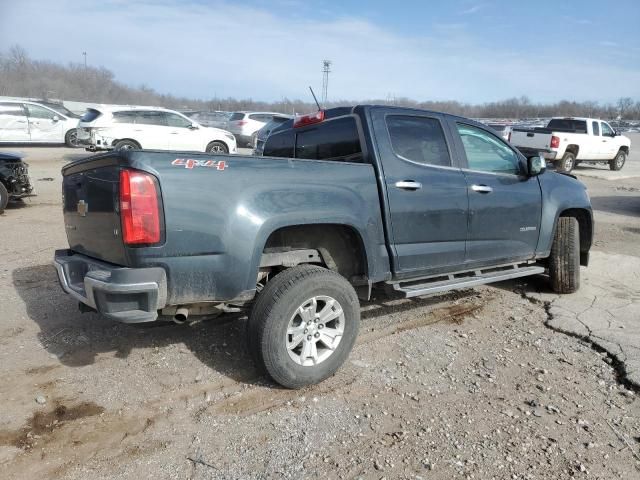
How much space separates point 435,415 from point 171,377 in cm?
180

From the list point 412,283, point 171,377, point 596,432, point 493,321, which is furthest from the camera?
point 493,321

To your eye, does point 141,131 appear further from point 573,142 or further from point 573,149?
point 573,149

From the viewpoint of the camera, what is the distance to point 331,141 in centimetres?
427

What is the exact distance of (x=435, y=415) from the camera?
10.3ft

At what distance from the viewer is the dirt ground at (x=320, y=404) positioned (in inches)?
105

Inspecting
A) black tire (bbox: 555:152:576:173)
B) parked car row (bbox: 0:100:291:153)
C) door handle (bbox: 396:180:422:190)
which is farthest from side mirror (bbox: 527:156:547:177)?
black tire (bbox: 555:152:576:173)

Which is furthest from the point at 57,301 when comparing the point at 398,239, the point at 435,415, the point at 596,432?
the point at 596,432

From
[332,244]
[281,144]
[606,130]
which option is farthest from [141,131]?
[606,130]

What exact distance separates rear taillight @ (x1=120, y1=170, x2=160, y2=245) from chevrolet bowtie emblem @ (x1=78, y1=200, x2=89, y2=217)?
2.17ft

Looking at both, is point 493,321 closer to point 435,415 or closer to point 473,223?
point 473,223

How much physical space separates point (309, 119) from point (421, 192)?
1.25 metres

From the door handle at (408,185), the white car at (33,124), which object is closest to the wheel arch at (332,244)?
the door handle at (408,185)

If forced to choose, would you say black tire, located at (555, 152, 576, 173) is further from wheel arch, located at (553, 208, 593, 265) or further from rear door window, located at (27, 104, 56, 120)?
rear door window, located at (27, 104, 56, 120)

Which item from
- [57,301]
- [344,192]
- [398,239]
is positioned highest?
[344,192]
